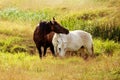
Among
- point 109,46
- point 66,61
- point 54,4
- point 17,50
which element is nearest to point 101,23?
point 109,46

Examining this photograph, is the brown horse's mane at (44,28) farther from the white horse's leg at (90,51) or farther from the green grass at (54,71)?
the green grass at (54,71)

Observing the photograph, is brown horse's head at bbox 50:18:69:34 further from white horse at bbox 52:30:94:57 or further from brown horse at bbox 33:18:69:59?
white horse at bbox 52:30:94:57

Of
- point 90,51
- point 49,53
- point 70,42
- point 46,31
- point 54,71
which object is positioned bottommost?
point 49,53

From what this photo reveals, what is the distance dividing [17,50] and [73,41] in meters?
3.09

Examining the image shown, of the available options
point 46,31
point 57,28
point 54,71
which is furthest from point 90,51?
point 54,71

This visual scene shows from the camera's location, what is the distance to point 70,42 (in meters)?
16.2

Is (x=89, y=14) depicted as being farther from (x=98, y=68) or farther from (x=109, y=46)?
(x=98, y=68)

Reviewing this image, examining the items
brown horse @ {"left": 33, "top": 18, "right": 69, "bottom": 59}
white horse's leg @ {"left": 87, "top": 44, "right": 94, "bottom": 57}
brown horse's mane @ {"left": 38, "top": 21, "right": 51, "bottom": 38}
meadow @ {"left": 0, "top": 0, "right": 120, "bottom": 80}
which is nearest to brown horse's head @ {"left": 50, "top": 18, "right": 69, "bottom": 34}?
brown horse @ {"left": 33, "top": 18, "right": 69, "bottom": 59}

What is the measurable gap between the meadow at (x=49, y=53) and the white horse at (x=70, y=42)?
39 centimetres

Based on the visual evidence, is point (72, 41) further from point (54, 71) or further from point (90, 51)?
point (54, 71)

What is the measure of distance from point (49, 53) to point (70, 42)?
8.07 feet

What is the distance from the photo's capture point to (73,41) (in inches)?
639

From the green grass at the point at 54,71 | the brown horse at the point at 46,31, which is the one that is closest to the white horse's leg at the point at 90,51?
the brown horse at the point at 46,31

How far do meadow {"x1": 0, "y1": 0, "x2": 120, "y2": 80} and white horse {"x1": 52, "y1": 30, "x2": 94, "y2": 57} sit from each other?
15.3 inches
